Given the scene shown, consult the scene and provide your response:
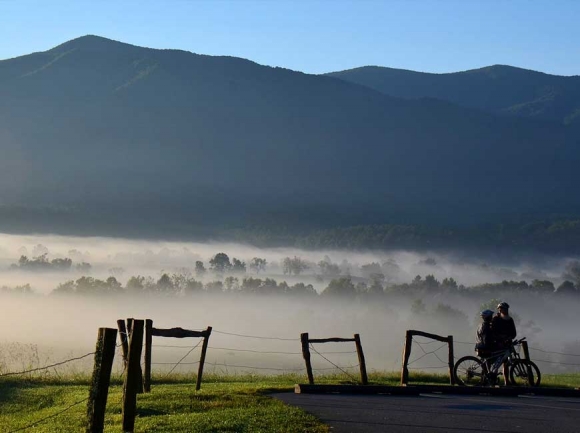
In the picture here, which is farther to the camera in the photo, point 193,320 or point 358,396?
point 193,320

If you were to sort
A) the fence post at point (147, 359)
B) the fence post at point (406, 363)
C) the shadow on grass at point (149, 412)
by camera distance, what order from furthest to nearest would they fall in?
the fence post at point (406, 363) → the fence post at point (147, 359) → the shadow on grass at point (149, 412)

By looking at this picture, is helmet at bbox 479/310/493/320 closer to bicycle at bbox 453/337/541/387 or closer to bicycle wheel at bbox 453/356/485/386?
bicycle at bbox 453/337/541/387

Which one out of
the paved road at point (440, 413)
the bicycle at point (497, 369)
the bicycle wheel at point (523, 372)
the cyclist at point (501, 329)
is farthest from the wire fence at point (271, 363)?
the paved road at point (440, 413)

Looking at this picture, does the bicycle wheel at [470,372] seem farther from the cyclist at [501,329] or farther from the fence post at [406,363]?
the fence post at [406,363]

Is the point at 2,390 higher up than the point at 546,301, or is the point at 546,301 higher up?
the point at 546,301

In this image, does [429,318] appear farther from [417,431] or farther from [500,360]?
[417,431]

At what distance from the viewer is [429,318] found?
170 metres

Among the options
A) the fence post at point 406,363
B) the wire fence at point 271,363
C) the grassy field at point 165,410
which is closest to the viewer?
the grassy field at point 165,410

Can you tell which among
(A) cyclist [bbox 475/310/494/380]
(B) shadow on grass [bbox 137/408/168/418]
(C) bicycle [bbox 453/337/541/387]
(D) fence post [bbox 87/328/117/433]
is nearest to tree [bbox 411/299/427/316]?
(C) bicycle [bbox 453/337/541/387]

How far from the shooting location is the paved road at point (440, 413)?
61.6 ft

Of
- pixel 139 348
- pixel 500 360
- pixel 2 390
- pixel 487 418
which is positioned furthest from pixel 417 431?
pixel 2 390

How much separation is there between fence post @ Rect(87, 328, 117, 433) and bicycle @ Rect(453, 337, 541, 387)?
1414 centimetres

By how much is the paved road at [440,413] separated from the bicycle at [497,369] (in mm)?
2715

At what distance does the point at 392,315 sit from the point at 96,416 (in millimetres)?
164908
